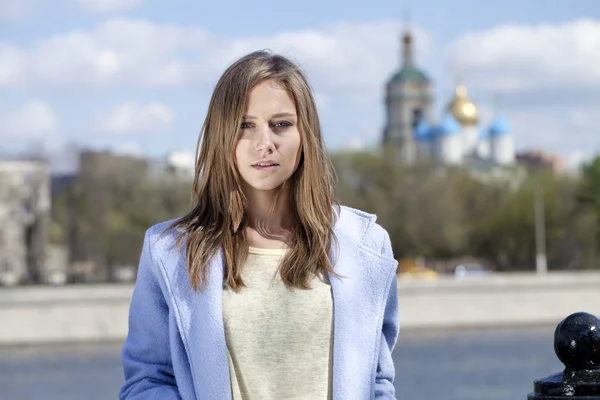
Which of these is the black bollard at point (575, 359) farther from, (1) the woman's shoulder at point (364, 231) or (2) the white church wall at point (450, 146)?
(2) the white church wall at point (450, 146)

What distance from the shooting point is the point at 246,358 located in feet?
7.66

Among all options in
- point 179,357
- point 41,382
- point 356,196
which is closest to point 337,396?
point 179,357

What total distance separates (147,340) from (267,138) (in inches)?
16.5

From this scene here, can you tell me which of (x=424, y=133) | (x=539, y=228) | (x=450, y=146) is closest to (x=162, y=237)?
(x=539, y=228)

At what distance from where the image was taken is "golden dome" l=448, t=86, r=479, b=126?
91.5m

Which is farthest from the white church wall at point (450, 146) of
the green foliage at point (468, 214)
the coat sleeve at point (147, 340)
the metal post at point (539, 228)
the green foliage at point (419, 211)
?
the coat sleeve at point (147, 340)

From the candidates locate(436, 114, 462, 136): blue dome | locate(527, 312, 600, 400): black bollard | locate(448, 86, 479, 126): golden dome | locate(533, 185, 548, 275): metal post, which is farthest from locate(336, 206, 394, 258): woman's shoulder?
locate(448, 86, 479, 126): golden dome

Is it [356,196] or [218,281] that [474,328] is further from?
[218,281]

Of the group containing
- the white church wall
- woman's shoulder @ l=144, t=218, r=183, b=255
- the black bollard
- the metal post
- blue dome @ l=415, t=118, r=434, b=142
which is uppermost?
blue dome @ l=415, t=118, r=434, b=142

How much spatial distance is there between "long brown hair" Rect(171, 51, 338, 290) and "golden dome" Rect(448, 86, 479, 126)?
294 feet

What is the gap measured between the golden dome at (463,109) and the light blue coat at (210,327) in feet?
295

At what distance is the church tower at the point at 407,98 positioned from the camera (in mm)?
100750

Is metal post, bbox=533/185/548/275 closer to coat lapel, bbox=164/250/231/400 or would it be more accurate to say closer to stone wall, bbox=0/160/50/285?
stone wall, bbox=0/160/50/285

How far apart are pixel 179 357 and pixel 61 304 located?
98.3 feet
